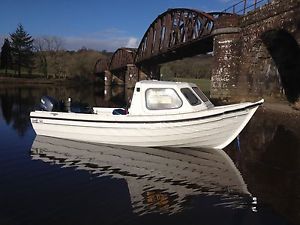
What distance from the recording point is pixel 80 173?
33.1 ft

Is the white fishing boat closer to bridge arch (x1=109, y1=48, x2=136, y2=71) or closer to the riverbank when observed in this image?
bridge arch (x1=109, y1=48, x2=136, y2=71)

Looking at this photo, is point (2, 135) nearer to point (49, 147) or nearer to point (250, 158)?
point (49, 147)

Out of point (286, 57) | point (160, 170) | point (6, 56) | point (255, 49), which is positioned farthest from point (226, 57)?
point (6, 56)

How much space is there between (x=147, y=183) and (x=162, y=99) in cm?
416

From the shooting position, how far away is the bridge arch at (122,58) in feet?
282

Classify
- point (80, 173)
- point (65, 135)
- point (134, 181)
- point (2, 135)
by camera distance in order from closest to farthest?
point (134, 181) → point (80, 173) → point (65, 135) → point (2, 135)

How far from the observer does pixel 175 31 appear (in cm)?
5306

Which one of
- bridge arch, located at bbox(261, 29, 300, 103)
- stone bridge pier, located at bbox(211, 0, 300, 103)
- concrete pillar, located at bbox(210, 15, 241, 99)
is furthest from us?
concrete pillar, located at bbox(210, 15, 241, 99)

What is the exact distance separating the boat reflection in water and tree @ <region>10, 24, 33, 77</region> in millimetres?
100290

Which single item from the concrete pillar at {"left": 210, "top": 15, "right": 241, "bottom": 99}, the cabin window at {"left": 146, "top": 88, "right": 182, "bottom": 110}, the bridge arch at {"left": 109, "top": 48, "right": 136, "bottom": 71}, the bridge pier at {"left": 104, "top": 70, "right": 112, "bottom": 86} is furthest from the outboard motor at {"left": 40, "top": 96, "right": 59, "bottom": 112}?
the bridge pier at {"left": 104, "top": 70, "right": 112, "bottom": 86}

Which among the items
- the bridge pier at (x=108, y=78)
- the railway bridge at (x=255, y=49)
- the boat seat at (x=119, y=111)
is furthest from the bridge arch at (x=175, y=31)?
the bridge pier at (x=108, y=78)

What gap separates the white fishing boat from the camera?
479 inches

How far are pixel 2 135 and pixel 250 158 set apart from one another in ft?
34.9

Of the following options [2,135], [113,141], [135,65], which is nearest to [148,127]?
[113,141]
